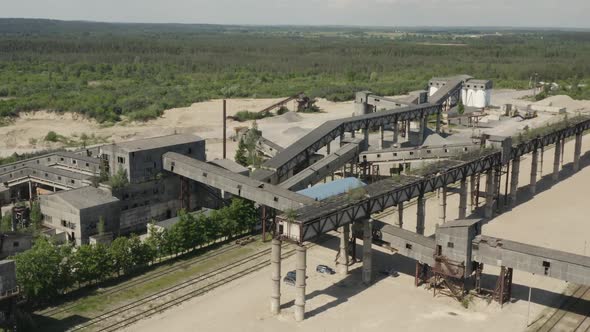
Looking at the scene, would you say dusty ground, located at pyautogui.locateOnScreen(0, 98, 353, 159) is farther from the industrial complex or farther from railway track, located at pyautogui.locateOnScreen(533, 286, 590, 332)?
railway track, located at pyautogui.locateOnScreen(533, 286, 590, 332)

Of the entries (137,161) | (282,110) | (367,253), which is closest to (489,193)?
(367,253)

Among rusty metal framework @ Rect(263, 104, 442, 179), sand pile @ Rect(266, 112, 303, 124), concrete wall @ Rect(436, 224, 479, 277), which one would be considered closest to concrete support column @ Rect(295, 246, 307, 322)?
concrete wall @ Rect(436, 224, 479, 277)

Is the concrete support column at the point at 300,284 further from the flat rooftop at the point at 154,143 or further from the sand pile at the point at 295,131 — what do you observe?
the sand pile at the point at 295,131

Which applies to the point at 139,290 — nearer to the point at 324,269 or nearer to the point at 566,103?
the point at 324,269

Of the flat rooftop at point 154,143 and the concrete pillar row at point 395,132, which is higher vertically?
the flat rooftop at point 154,143

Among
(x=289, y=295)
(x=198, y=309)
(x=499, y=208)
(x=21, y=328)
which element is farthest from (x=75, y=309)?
(x=499, y=208)

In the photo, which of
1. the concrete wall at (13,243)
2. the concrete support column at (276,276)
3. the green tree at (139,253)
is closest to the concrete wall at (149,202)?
the concrete wall at (13,243)

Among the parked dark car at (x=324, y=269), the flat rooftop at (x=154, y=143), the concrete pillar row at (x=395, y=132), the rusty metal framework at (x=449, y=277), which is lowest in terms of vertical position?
the parked dark car at (x=324, y=269)

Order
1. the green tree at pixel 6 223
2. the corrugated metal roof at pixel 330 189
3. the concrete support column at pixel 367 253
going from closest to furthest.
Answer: the concrete support column at pixel 367 253 < the green tree at pixel 6 223 < the corrugated metal roof at pixel 330 189

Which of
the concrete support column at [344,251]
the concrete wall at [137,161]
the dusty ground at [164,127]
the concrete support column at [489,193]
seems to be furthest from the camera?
the dusty ground at [164,127]
